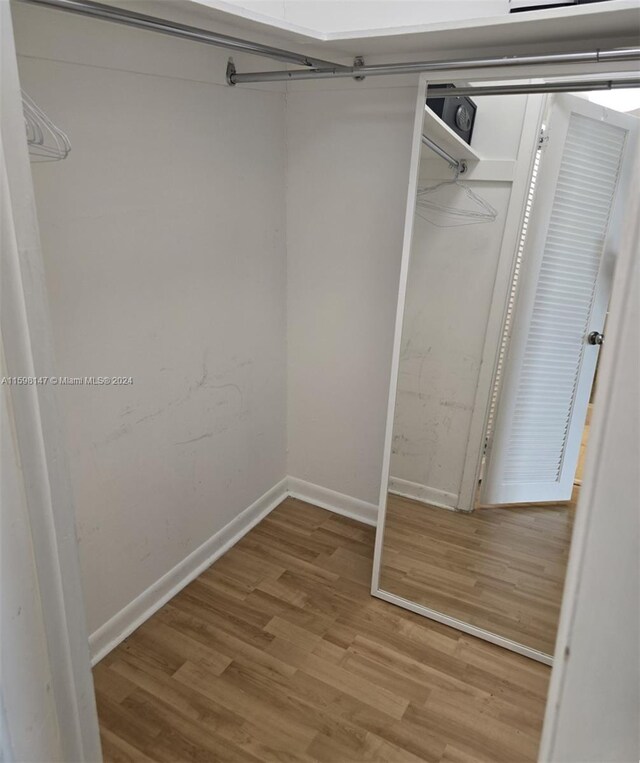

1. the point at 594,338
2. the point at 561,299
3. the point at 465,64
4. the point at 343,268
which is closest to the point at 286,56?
the point at 465,64

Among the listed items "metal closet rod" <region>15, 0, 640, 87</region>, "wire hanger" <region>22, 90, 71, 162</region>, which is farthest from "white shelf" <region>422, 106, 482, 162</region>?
"wire hanger" <region>22, 90, 71, 162</region>

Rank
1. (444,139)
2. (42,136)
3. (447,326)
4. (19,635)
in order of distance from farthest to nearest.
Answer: (447,326) < (444,139) < (42,136) < (19,635)

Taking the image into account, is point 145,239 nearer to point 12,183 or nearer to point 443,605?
point 12,183

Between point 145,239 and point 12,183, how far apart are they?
0.90 m

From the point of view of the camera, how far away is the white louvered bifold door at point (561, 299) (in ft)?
5.56

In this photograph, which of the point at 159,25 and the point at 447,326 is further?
the point at 447,326

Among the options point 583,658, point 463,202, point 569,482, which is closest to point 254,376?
point 463,202

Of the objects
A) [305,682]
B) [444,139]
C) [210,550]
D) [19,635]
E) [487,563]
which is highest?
[444,139]

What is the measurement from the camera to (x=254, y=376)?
2480 millimetres

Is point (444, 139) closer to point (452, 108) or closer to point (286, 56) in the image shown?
point (452, 108)

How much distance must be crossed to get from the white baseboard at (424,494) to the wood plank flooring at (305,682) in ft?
1.41

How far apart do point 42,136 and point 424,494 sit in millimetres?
1797

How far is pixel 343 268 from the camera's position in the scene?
7.95 feet

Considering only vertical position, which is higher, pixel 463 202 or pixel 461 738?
pixel 463 202
